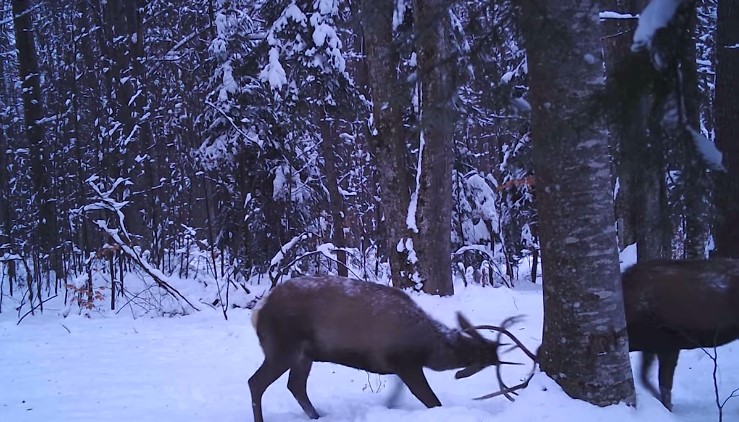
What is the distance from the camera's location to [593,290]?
15.1ft

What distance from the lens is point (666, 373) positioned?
18.8 ft

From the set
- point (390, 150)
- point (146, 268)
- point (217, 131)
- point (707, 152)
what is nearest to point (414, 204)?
point (390, 150)

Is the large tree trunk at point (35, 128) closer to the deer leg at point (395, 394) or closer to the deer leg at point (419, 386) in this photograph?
the deer leg at point (395, 394)

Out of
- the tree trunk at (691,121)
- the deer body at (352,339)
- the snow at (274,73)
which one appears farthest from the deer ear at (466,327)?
the snow at (274,73)

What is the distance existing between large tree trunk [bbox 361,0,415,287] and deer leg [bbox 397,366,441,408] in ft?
13.7

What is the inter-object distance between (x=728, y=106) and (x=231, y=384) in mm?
7020

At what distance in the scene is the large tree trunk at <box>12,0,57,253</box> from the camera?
521 inches

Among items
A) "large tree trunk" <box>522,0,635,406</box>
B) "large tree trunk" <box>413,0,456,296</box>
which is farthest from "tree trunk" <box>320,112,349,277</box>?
"large tree trunk" <box>522,0,635,406</box>

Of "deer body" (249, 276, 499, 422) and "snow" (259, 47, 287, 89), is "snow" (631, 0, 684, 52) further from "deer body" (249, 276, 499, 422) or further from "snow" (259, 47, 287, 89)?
"snow" (259, 47, 287, 89)

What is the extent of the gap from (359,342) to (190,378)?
7.37 ft

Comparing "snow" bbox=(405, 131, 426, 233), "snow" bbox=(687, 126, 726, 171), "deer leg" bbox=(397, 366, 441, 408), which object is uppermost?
"snow" bbox=(687, 126, 726, 171)

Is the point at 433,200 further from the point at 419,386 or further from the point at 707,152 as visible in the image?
the point at 707,152

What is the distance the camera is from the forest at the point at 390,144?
4.13m

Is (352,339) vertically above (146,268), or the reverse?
(352,339)
